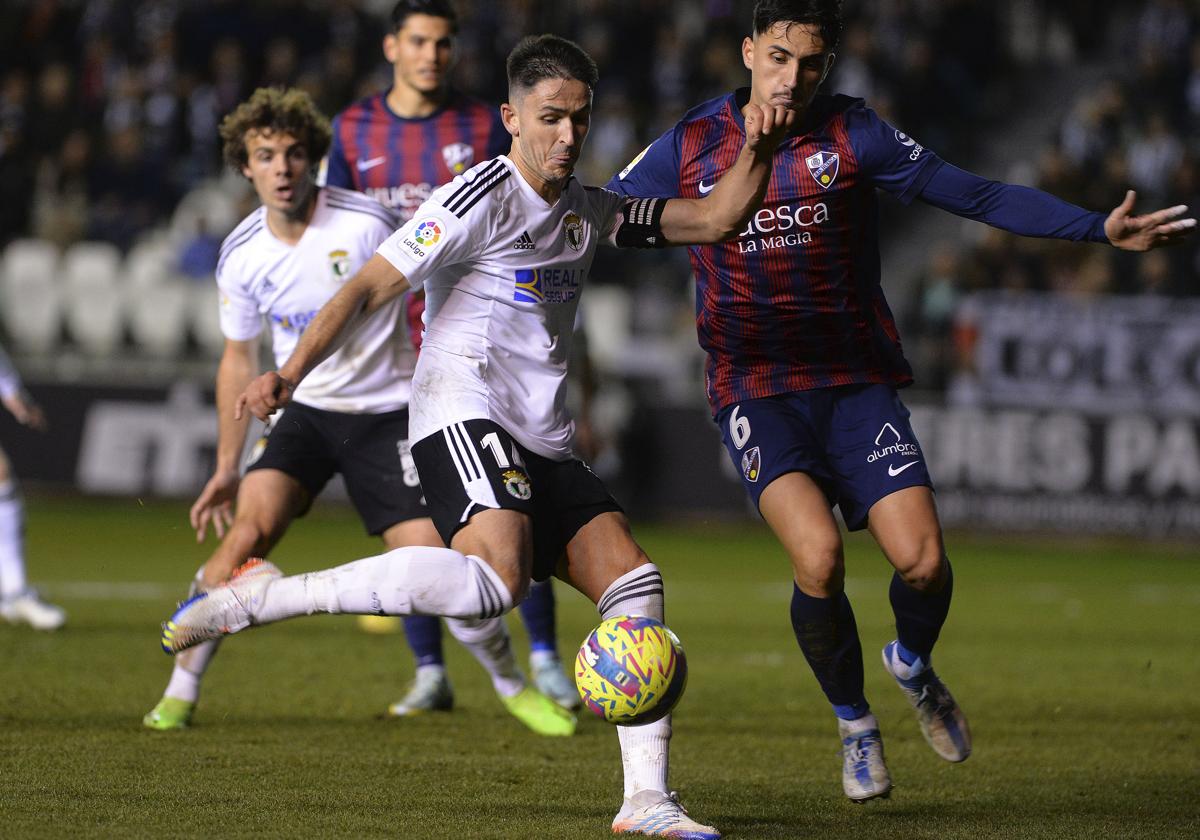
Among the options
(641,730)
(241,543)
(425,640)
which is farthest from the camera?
(425,640)

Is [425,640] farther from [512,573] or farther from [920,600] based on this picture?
[512,573]

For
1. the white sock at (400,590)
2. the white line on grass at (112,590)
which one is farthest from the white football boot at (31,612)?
the white sock at (400,590)

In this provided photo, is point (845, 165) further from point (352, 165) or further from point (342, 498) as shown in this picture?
point (342, 498)

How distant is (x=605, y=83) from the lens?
21469mm

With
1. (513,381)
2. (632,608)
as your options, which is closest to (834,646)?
(632,608)

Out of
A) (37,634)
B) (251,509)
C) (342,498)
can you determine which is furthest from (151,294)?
(251,509)

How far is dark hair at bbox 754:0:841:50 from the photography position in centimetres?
555

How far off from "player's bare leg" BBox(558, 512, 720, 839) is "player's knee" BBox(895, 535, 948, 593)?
1013 millimetres

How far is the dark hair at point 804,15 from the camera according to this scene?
5547mm

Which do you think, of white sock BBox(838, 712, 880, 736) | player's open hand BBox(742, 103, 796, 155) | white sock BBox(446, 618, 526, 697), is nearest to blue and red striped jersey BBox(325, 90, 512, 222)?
white sock BBox(446, 618, 526, 697)

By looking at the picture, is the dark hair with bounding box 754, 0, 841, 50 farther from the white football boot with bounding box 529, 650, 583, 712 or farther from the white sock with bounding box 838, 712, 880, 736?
the white football boot with bounding box 529, 650, 583, 712

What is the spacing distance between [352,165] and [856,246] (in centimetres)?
285

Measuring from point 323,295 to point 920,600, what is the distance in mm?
2724

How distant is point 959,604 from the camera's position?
12.2m
